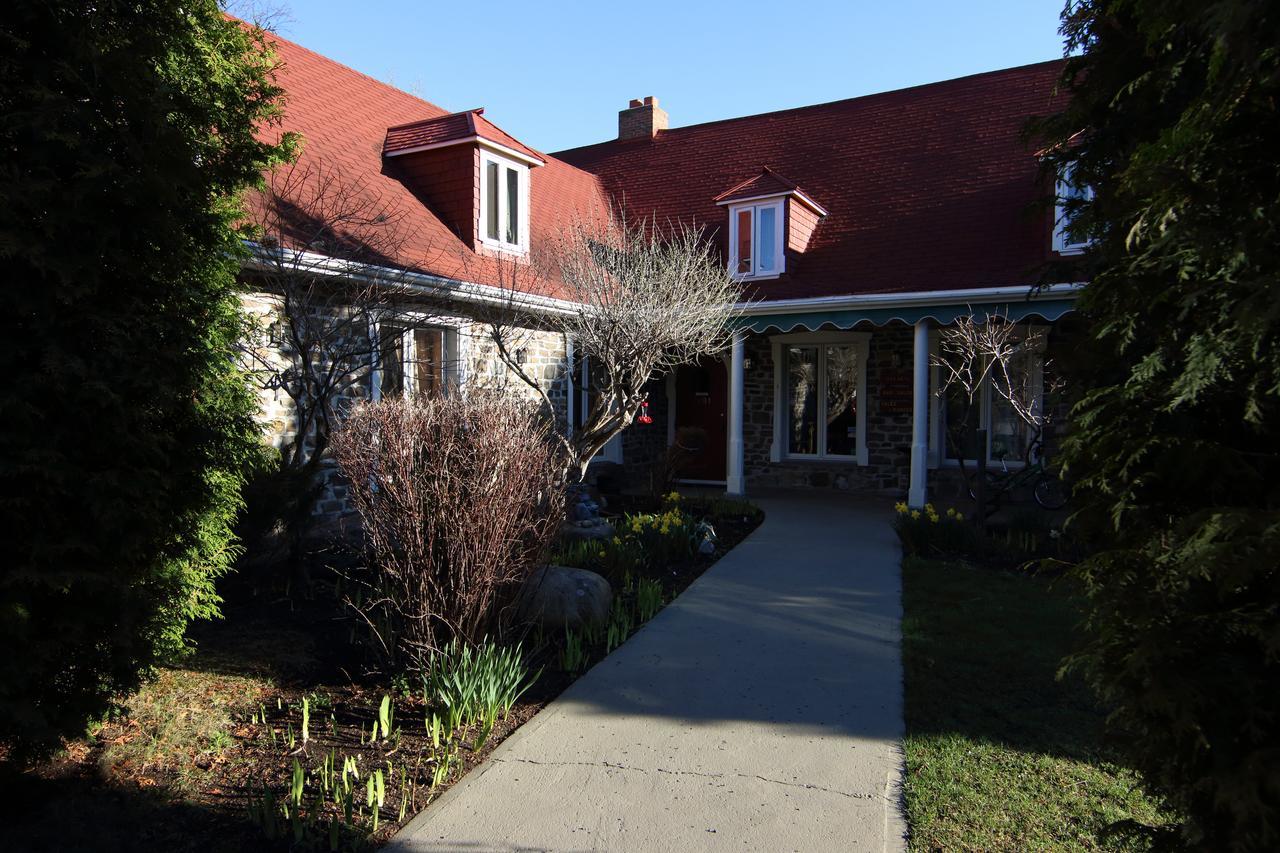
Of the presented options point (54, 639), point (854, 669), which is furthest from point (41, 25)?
point (854, 669)

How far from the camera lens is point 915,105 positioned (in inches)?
576

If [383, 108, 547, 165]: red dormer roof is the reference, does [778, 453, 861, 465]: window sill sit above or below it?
below

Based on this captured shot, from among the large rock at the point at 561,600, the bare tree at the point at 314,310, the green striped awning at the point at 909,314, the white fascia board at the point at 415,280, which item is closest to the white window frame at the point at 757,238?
the green striped awning at the point at 909,314

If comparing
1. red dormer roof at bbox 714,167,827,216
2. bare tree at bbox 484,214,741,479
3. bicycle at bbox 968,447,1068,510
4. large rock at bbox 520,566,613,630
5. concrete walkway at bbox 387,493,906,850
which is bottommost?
concrete walkway at bbox 387,493,906,850

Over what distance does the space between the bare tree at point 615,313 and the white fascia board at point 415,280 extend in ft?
0.27

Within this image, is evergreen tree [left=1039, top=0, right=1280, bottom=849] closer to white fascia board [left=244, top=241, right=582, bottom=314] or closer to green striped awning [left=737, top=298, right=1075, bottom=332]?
white fascia board [left=244, top=241, right=582, bottom=314]

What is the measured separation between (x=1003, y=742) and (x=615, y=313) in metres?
5.49

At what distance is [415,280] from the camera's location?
8000 mm

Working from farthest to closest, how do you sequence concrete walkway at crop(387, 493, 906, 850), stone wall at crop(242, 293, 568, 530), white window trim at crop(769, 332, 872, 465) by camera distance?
white window trim at crop(769, 332, 872, 465) → stone wall at crop(242, 293, 568, 530) → concrete walkway at crop(387, 493, 906, 850)

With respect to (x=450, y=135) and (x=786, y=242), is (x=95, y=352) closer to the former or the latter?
(x=450, y=135)

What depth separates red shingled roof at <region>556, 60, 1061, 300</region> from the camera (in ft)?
38.3

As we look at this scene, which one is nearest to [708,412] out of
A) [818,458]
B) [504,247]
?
[818,458]

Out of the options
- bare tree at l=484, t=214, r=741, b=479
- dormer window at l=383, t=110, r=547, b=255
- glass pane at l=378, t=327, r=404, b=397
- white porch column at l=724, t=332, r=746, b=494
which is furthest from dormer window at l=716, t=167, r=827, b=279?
glass pane at l=378, t=327, r=404, b=397

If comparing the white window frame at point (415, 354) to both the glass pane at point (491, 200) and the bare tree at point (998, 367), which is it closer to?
the glass pane at point (491, 200)
